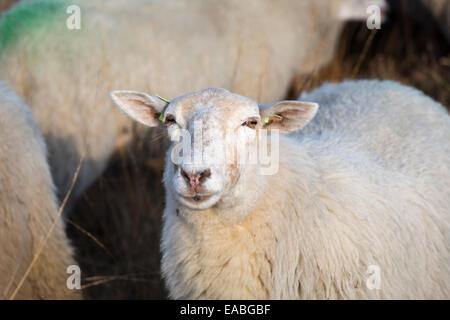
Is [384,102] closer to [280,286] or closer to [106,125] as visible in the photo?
[280,286]

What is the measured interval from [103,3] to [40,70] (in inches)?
40.1

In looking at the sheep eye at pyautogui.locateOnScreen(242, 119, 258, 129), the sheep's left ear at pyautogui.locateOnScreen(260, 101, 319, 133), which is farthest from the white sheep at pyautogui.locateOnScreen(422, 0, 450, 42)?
the sheep eye at pyautogui.locateOnScreen(242, 119, 258, 129)

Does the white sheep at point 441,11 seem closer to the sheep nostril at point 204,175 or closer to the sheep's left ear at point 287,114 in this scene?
the sheep's left ear at point 287,114

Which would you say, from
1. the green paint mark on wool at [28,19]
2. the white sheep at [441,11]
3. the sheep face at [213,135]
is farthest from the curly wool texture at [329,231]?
the white sheep at [441,11]

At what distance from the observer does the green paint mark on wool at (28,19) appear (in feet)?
12.9

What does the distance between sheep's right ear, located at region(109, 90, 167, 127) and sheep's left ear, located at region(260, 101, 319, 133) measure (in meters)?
0.52

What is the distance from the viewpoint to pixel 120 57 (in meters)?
4.21

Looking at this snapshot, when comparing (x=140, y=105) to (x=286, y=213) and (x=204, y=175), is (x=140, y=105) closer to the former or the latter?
(x=204, y=175)

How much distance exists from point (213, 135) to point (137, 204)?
2324mm

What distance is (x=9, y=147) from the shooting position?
2758 mm

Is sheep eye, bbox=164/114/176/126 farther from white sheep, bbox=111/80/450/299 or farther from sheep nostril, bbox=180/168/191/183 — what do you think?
sheep nostril, bbox=180/168/191/183

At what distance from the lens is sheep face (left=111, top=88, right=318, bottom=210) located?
2037 millimetres

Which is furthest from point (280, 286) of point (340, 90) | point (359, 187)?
point (340, 90)

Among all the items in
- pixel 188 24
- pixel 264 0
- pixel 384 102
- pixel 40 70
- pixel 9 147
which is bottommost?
pixel 9 147
